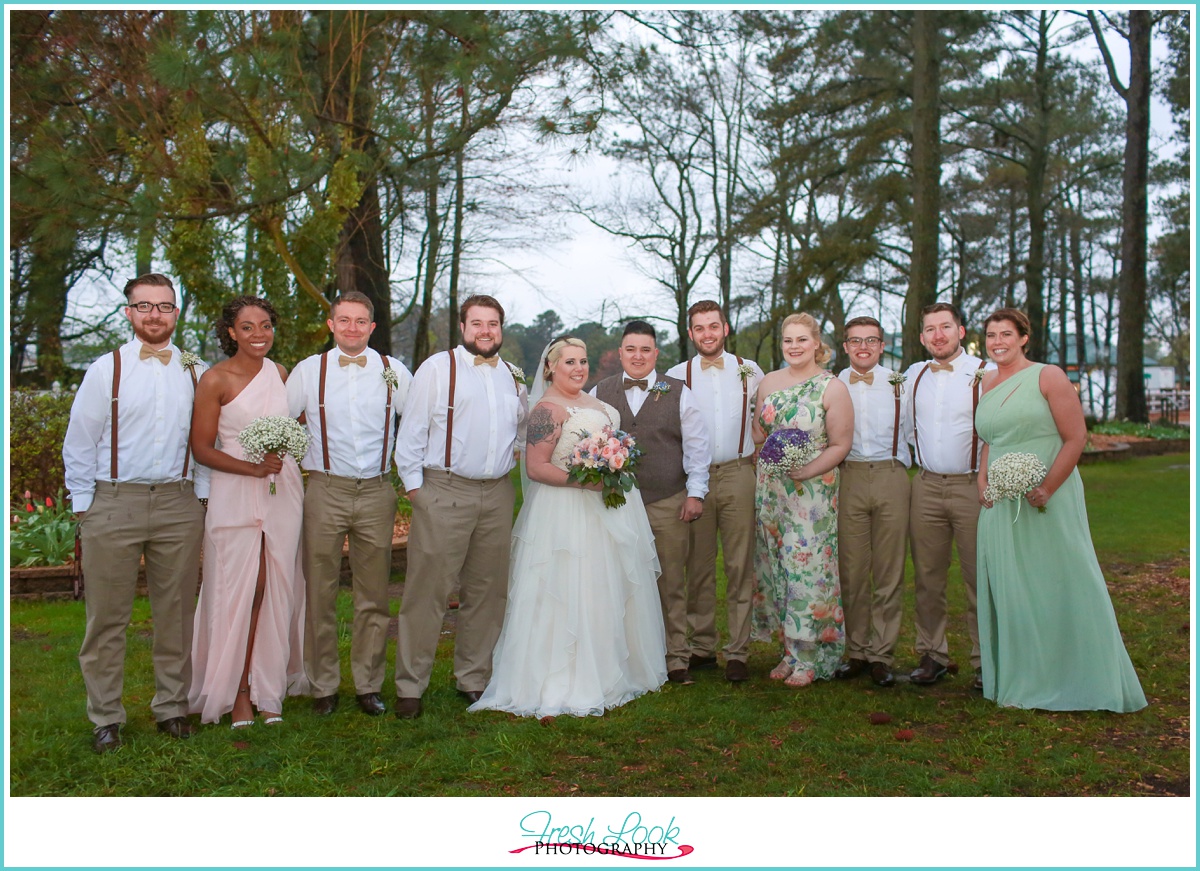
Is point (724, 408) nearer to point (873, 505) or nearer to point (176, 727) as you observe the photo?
point (873, 505)

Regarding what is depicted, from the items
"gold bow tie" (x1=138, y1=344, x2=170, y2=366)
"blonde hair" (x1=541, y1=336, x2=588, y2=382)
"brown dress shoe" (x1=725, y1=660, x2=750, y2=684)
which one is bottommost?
"brown dress shoe" (x1=725, y1=660, x2=750, y2=684)

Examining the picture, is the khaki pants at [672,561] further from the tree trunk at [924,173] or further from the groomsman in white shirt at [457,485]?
the tree trunk at [924,173]

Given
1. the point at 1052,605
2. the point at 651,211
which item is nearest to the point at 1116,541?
the point at 1052,605

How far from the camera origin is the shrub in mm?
10211

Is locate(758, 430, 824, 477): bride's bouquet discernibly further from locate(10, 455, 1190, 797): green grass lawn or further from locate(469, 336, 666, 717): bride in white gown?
locate(10, 455, 1190, 797): green grass lawn

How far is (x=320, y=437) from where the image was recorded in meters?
5.26

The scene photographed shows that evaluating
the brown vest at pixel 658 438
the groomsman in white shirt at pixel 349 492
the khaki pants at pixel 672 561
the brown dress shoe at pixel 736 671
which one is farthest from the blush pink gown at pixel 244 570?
the brown dress shoe at pixel 736 671

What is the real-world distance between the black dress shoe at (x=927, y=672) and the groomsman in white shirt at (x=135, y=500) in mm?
4320

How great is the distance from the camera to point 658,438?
6000mm

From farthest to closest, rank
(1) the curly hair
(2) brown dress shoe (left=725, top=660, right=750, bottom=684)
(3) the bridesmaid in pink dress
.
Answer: (2) brown dress shoe (left=725, top=660, right=750, bottom=684), (1) the curly hair, (3) the bridesmaid in pink dress

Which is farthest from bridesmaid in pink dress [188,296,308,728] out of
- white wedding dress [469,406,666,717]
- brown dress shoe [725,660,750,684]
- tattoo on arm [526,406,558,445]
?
brown dress shoe [725,660,750,684]

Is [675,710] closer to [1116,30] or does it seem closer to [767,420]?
[767,420]

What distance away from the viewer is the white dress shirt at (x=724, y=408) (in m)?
6.18

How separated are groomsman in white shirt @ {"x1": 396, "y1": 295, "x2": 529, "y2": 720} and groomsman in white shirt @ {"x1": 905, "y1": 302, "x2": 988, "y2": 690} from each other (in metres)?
2.63
